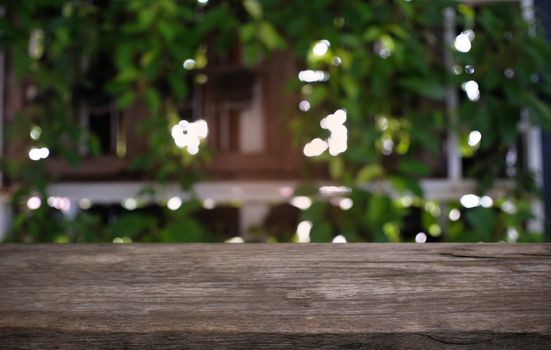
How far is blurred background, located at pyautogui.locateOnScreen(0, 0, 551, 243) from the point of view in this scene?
165 centimetres

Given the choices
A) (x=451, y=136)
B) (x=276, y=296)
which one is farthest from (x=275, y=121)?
(x=276, y=296)

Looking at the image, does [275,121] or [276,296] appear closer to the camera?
[276,296]

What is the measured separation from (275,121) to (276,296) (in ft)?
5.51

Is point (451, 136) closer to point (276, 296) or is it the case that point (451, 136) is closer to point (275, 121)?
point (275, 121)

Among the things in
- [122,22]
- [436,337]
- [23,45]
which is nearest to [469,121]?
[122,22]

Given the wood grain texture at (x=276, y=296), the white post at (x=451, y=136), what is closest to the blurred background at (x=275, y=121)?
the white post at (x=451, y=136)

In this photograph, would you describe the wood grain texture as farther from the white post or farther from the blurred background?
the white post

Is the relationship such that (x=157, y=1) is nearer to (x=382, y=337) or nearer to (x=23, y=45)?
(x=23, y=45)

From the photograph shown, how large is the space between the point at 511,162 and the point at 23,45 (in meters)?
1.63

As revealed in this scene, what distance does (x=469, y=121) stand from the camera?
177cm

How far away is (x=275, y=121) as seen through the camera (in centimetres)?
204

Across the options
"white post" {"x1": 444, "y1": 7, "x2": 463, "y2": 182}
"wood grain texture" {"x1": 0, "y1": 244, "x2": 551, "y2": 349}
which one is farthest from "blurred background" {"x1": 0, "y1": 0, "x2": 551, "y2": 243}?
"wood grain texture" {"x1": 0, "y1": 244, "x2": 551, "y2": 349}

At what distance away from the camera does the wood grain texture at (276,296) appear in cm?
35

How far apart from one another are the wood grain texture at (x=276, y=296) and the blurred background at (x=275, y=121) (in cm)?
113
